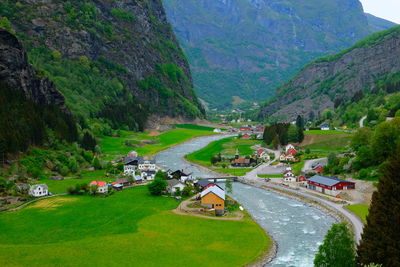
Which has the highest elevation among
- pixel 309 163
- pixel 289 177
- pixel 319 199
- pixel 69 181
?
pixel 309 163

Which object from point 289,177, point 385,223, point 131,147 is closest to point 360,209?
point 289,177

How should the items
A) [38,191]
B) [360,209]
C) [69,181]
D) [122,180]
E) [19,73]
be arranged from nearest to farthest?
[360,209] → [38,191] → [69,181] → [122,180] → [19,73]

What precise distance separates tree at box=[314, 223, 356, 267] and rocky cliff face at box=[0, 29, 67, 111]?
92.9m

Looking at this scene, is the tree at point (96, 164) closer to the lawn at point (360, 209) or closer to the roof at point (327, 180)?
the roof at point (327, 180)

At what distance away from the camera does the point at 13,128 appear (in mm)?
85375

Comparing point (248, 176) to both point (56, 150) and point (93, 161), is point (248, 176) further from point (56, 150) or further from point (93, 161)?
point (56, 150)

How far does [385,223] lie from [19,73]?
4049 inches

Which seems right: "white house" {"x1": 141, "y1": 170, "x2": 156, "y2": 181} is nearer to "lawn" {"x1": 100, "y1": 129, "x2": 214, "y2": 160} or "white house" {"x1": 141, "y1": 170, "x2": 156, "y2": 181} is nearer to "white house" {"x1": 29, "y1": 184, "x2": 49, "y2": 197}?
"white house" {"x1": 29, "y1": 184, "x2": 49, "y2": 197}

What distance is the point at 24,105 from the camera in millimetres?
100188

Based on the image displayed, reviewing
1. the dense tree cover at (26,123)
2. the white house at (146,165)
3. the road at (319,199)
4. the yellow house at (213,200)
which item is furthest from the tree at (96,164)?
the yellow house at (213,200)

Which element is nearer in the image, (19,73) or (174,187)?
(174,187)

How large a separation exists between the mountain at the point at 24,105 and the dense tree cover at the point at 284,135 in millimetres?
68111

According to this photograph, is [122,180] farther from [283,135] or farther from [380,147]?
[283,135]

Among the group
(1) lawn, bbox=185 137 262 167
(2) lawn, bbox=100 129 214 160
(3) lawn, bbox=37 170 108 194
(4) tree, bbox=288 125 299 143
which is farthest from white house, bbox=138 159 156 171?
(4) tree, bbox=288 125 299 143
